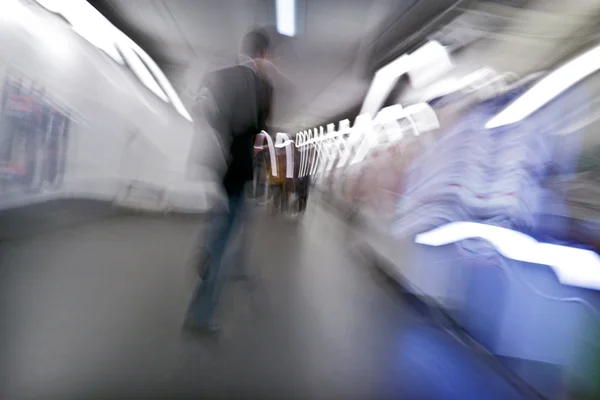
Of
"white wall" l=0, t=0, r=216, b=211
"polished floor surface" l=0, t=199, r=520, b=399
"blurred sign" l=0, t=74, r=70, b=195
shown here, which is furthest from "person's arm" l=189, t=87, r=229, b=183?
"blurred sign" l=0, t=74, r=70, b=195

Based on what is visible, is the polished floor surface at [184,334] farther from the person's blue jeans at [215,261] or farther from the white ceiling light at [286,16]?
the white ceiling light at [286,16]

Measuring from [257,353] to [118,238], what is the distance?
53.4 inches

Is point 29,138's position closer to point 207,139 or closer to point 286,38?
point 207,139

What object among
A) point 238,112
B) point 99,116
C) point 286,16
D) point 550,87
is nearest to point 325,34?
point 286,16

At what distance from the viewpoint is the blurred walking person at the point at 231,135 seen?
1672 millimetres

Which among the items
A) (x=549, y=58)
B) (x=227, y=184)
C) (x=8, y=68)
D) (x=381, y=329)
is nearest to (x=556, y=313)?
(x=381, y=329)

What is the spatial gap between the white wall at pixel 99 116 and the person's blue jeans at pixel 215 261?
0.42 metres

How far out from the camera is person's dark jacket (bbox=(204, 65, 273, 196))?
1.71 metres

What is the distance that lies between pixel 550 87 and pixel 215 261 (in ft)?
4.03

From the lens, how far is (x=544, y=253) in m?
1.29

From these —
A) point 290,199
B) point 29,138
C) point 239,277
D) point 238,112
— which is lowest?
point 239,277

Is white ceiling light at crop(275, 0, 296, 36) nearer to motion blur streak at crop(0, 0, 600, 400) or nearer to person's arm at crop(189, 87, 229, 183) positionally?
motion blur streak at crop(0, 0, 600, 400)

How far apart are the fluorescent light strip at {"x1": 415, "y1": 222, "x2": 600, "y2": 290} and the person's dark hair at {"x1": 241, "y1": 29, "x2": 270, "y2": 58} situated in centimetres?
108

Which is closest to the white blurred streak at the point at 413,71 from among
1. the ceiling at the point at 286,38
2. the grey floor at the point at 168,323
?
the ceiling at the point at 286,38
